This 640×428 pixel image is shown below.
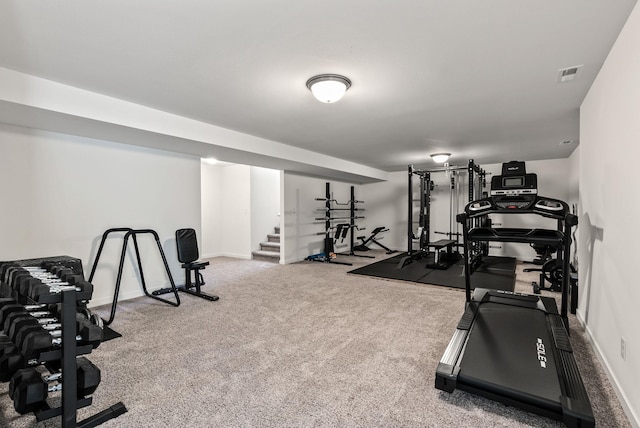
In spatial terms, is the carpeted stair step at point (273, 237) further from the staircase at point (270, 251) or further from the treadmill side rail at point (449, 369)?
the treadmill side rail at point (449, 369)

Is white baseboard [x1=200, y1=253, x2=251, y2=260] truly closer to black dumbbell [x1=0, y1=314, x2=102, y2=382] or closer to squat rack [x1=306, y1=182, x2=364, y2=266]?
squat rack [x1=306, y1=182, x2=364, y2=266]

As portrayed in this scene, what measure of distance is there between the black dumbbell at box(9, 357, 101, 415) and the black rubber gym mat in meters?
4.23

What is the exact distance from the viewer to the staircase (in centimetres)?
702

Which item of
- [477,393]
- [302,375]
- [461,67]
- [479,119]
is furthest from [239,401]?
[479,119]

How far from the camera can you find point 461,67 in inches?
96.8

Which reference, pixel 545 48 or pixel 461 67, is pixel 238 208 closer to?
→ pixel 461 67

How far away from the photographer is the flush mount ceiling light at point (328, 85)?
2.59 m

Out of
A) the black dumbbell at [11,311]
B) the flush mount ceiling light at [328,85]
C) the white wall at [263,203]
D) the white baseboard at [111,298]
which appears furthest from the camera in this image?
the white wall at [263,203]

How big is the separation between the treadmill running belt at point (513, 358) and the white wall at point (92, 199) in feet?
13.4

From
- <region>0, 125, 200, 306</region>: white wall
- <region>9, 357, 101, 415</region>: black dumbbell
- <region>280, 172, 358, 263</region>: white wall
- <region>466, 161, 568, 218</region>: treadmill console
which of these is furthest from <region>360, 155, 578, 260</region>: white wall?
<region>9, 357, 101, 415</region>: black dumbbell

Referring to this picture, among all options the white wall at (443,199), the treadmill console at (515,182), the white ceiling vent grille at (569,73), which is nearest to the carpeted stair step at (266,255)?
the white wall at (443,199)

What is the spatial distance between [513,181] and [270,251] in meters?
5.33

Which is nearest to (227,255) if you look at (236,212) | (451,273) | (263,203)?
(236,212)

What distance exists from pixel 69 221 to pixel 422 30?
160 inches
